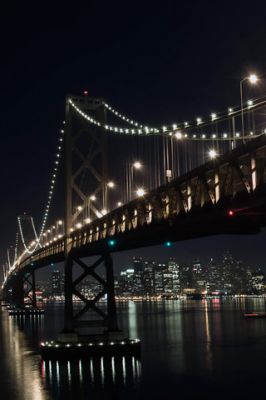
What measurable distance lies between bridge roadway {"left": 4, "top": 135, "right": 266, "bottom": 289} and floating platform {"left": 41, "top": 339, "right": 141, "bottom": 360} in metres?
7.61

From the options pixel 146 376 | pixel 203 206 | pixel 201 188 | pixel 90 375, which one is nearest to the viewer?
pixel 203 206

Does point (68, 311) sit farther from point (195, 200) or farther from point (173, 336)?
point (173, 336)

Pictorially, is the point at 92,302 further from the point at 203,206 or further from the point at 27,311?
the point at 27,311

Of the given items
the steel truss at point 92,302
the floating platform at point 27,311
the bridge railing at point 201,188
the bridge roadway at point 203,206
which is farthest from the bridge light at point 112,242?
the floating platform at point 27,311

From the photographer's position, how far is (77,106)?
52000 millimetres

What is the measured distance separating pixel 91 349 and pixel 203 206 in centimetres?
2162

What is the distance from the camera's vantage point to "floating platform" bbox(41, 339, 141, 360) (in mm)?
43344

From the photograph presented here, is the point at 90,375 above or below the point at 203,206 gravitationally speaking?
below

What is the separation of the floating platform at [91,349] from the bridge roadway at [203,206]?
761 centimetres

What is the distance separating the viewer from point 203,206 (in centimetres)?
2495

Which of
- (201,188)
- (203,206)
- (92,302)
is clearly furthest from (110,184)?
(203,206)

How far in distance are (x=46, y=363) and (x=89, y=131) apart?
1770cm

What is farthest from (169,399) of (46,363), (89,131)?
(89,131)

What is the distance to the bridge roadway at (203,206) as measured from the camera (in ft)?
69.9
